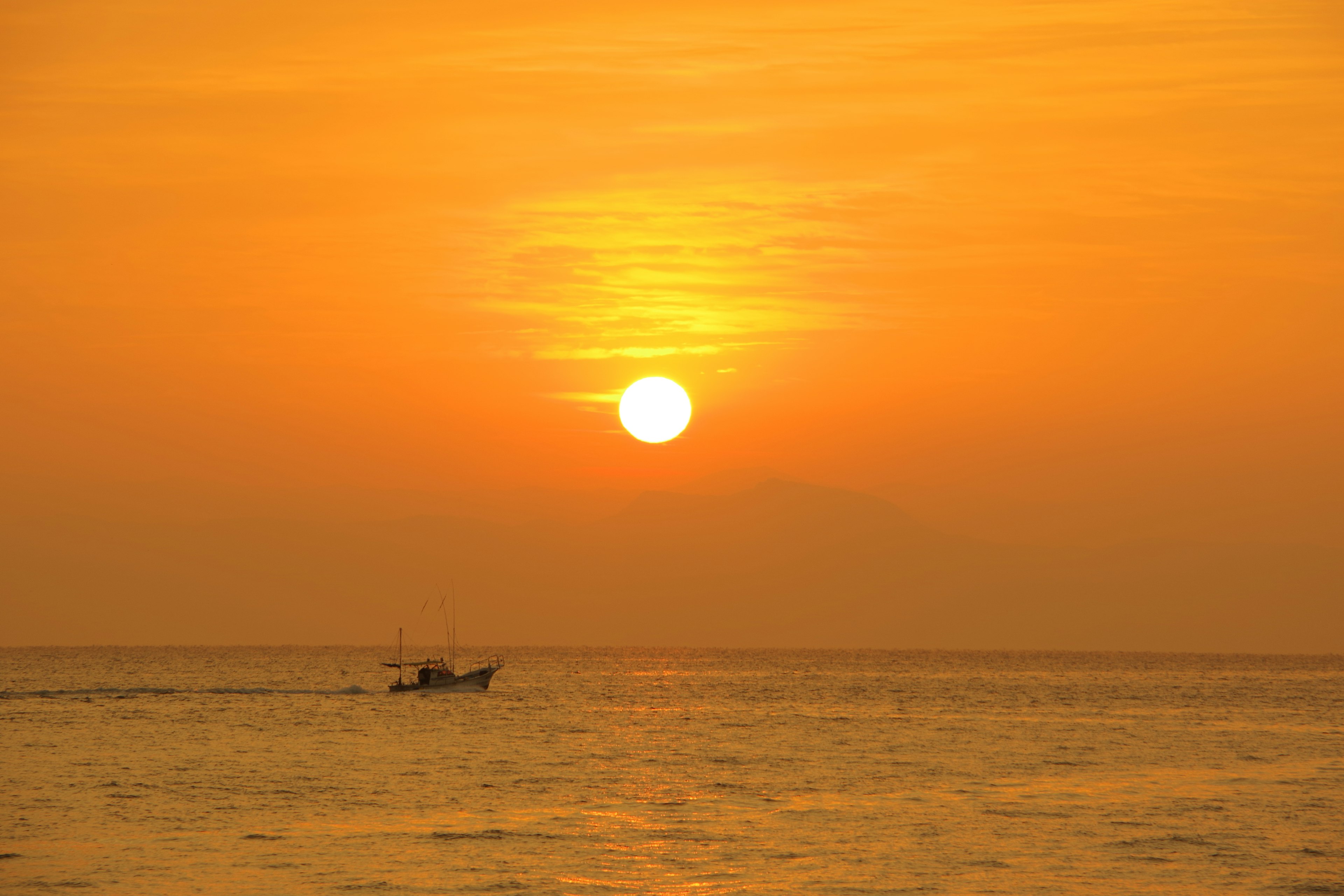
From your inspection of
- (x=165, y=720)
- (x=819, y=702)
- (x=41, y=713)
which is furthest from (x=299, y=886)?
(x=819, y=702)

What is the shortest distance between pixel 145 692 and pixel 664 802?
10244cm

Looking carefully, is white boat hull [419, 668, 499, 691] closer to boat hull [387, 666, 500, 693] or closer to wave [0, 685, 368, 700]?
boat hull [387, 666, 500, 693]

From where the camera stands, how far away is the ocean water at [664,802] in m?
40.4

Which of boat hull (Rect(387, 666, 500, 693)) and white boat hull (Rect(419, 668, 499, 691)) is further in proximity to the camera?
boat hull (Rect(387, 666, 500, 693))

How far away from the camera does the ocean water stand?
4038 centimetres

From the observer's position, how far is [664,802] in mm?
55781

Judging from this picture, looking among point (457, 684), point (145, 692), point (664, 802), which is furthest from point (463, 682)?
point (664, 802)

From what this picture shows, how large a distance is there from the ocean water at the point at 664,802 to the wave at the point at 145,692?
21.6m

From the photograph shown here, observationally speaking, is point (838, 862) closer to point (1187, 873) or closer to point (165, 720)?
point (1187, 873)

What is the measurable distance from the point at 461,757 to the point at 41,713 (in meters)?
51.8

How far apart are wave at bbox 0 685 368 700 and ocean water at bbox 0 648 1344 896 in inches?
849

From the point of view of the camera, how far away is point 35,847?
145ft

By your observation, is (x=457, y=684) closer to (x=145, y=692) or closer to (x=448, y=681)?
(x=448, y=681)

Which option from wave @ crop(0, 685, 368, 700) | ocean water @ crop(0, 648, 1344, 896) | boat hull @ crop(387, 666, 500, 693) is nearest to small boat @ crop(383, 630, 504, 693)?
boat hull @ crop(387, 666, 500, 693)
